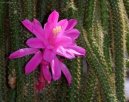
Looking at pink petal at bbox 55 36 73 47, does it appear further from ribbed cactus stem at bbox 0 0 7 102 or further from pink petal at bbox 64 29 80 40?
ribbed cactus stem at bbox 0 0 7 102

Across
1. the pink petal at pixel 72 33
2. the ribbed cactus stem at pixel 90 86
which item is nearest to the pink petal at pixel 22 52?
the pink petal at pixel 72 33

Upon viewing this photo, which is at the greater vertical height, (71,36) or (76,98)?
(71,36)

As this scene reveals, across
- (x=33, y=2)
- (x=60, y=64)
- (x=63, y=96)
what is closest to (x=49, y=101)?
(x=63, y=96)

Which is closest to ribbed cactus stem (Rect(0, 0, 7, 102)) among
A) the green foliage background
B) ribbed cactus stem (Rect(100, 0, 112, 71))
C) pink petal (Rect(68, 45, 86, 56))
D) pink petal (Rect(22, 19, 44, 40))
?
the green foliage background

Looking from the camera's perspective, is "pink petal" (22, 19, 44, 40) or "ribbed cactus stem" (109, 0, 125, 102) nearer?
"pink petal" (22, 19, 44, 40)

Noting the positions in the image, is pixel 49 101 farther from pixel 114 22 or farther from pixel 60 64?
pixel 114 22

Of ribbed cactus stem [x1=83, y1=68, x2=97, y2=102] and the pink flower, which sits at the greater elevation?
the pink flower

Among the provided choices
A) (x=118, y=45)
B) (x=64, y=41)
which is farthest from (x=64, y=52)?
(x=118, y=45)

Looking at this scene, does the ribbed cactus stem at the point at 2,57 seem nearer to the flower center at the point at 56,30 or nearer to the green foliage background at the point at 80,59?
the green foliage background at the point at 80,59
